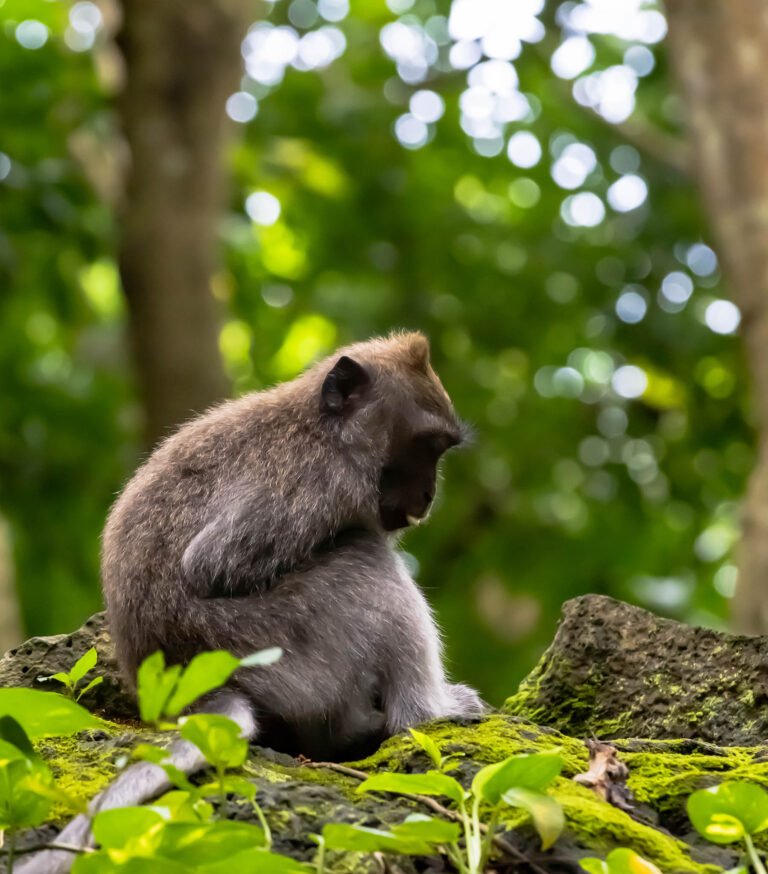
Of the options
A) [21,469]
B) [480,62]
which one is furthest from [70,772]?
[480,62]

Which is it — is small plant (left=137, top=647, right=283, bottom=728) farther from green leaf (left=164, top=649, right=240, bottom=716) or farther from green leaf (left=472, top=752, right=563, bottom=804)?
green leaf (left=472, top=752, right=563, bottom=804)

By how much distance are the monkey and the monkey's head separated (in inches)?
1.0

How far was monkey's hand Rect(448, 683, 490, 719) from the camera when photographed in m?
5.65

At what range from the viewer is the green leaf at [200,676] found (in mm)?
3084

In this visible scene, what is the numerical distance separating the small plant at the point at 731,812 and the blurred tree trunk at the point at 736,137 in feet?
22.7

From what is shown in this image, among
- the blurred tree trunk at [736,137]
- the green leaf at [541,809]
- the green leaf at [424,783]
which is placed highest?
the blurred tree trunk at [736,137]

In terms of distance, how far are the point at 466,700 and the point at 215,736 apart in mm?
2567

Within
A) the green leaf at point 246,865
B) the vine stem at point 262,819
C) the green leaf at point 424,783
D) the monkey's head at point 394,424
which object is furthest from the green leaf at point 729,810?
the monkey's head at point 394,424

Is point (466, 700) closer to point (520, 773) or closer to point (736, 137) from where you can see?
point (520, 773)

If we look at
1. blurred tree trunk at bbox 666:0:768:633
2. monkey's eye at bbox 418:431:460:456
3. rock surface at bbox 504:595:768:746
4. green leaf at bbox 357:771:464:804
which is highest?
blurred tree trunk at bbox 666:0:768:633

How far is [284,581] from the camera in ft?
17.3

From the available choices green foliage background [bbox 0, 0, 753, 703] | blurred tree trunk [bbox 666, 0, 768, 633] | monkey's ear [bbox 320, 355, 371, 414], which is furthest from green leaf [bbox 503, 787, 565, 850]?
green foliage background [bbox 0, 0, 753, 703]

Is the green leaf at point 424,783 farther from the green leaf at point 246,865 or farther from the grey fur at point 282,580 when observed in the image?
the grey fur at point 282,580

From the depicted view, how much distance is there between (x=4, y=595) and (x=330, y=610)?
6.16 m
